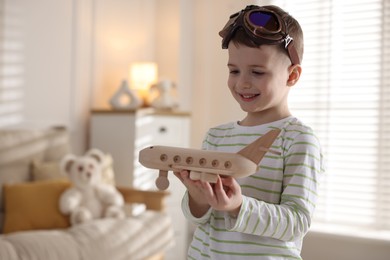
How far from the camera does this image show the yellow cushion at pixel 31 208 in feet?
9.12

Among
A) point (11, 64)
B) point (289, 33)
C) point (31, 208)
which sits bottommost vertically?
point (31, 208)

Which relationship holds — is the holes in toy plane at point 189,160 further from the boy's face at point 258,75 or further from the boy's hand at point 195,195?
the boy's face at point 258,75

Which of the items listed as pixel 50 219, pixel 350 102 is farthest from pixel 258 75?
pixel 350 102

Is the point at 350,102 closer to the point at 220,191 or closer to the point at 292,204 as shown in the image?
the point at 292,204

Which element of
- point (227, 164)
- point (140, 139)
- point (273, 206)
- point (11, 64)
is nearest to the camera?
point (227, 164)

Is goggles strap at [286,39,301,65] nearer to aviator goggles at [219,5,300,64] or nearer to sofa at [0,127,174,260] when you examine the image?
aviator goggles at [219,5,300,64]

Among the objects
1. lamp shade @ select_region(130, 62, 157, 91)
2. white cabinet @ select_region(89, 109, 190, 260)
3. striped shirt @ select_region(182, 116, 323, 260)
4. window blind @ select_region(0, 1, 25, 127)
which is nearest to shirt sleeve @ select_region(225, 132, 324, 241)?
striped shirt @ select_region(182, 116, 323, 260)

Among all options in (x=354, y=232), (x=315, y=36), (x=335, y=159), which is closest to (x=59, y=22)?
(x=315, y=36)

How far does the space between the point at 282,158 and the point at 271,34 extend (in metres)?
0.20

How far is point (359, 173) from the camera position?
136 inches

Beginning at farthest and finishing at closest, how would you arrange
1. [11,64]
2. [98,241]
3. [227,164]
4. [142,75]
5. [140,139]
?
[142,75]
[140,139]
[11,64]
[98,241]
[227,164]

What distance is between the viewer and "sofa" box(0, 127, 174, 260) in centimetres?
238

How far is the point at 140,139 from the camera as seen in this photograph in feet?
11.9

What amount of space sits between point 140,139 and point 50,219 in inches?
37.9
